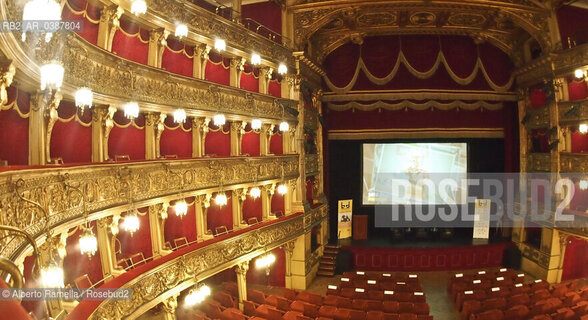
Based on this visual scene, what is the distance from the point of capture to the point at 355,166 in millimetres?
22141

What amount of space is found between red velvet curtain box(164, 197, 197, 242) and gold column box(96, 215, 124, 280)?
2.45 m

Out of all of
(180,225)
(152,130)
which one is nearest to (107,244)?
(180,225)

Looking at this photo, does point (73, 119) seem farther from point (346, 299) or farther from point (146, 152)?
point (346, 299)

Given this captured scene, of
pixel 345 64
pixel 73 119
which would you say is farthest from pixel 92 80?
pixel 345 64

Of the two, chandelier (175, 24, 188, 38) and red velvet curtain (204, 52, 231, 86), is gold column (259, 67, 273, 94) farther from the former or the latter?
chandelier (175, 24, 188, 38)

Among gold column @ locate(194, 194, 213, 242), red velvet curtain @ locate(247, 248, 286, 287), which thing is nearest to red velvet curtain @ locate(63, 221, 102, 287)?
gold column @ locate(194, 194, 213, 242)

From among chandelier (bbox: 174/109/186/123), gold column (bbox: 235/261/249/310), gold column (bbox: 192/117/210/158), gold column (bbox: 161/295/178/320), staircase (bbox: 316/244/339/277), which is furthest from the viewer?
staircase (bbox: 316/244/339/277)

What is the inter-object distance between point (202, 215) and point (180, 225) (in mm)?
793

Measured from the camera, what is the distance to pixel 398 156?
21.7 metres

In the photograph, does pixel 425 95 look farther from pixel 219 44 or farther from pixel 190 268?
pixel 190 268

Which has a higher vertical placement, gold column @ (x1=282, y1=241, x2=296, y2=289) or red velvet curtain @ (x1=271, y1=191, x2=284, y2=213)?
red velvet curtain @ (x1=271, y1=191, x2=284, y2=213)

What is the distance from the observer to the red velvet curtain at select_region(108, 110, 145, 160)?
10145 mm

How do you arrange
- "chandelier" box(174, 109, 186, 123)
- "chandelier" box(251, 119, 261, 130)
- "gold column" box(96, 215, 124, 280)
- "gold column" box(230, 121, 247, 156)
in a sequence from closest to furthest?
"gold column" box(96, 215, 124, 280) < "chandelier" box(174, 109, 186, 123) < "gold column" box(230, 121, 247, 156) < "chandelier" box(251, 119, 261, 130)

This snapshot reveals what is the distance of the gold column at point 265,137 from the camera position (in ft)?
53.5
